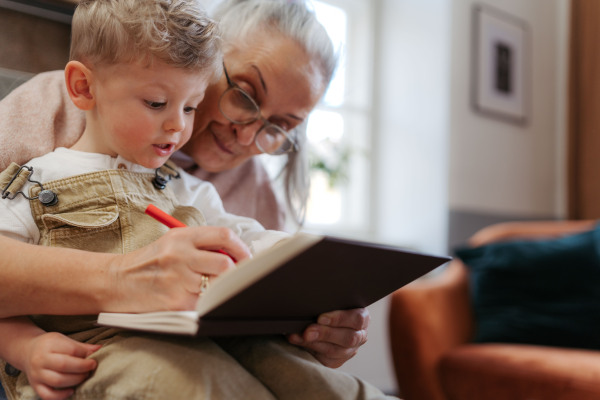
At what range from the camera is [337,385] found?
752mm

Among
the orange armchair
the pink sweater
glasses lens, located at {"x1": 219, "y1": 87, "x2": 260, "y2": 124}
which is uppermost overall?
glasses lens, located at {"x1": 219, "y1": 87, "x2": 260, "y2": 124}

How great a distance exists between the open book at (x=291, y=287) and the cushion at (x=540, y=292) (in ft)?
5.97

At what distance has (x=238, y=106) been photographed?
1.13 m

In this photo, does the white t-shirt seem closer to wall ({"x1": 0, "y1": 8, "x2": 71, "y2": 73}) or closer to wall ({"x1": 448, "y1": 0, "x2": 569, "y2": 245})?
wall ({"x1": 0, "y1": 8, "x2": 71, "y2": 73})

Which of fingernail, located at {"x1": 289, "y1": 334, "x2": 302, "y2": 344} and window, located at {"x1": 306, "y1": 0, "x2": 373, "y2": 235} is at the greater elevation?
window, located at {"x1": 306, "y1": 0, "x2": 373, "y2": 235}

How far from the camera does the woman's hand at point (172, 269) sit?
2.33ft

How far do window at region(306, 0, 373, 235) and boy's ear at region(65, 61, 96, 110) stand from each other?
2.32 meters

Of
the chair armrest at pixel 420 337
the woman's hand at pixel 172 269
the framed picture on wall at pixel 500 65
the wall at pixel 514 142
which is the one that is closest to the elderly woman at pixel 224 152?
the woman's hand at pixel 172 269

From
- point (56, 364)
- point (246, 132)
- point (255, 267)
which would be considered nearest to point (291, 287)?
point (255, 267)

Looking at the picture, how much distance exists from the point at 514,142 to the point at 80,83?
323 centimetres

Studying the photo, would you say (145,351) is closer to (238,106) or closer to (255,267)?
(255,267)

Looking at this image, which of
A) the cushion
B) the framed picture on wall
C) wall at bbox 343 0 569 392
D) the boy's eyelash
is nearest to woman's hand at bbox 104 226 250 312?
the boy's eyelash

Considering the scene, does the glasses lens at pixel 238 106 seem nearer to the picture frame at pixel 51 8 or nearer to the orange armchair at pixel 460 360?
the picture frame at pixel 51 8

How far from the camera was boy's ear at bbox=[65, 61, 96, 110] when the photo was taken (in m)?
0.83
